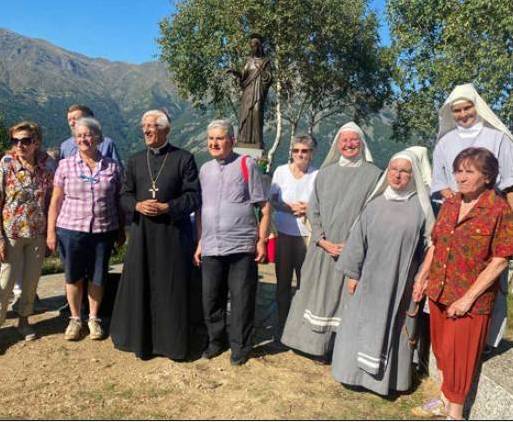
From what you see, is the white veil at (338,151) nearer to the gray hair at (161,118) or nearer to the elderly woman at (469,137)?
the elderly woman at (469,137)

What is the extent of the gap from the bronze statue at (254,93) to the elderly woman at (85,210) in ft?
17.2

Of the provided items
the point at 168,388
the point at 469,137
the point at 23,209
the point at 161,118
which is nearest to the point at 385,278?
the point at 469,137

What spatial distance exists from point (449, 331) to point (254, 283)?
5.13ft

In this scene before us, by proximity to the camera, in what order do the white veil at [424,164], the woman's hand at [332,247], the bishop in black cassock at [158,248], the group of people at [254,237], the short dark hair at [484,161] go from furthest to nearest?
1. the bishop in black cassock at [158,248]
2. the woman's hand at [332,247]
3. the white veil at [424,164]
4. the group of people at [254,237]
5. the short dark hair at [484,161]

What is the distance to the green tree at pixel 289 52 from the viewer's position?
838 inches

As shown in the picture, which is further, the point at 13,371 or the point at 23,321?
the point at 23,321

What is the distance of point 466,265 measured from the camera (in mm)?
2795

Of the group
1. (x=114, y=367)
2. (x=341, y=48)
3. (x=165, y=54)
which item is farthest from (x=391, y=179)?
(x=165, y=54)

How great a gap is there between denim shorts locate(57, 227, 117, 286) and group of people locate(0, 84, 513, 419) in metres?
0.01

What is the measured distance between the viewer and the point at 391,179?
3.23m

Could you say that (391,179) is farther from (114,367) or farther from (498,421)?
(114,367)

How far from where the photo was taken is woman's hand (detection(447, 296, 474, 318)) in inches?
109

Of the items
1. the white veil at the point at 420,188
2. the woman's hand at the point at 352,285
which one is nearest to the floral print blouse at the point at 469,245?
the white veil at the point at 420,188

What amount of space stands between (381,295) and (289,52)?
2002 cm
